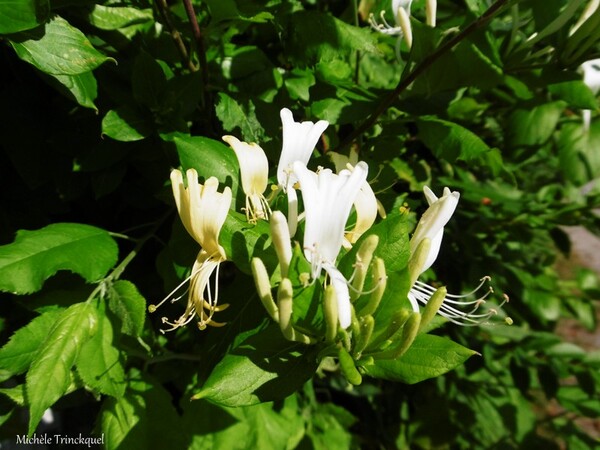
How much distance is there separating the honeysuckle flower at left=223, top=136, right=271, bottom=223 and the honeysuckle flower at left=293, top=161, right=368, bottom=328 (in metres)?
0.10

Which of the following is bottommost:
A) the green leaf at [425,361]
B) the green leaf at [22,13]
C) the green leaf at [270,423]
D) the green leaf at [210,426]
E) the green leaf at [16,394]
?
the green leaf at [270,423]

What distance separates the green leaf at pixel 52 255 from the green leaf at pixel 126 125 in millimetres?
146

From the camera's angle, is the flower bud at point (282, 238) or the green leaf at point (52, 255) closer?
the flower bud at point (282, 238)

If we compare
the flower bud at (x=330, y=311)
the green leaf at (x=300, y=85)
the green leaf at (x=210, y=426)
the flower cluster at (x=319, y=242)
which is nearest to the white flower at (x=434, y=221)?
the flower cluster at (x=319, y=242)

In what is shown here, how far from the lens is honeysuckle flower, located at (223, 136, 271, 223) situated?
557 millimetres

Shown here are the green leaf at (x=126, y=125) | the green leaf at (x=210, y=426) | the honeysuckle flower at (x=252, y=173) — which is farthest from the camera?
the green leaf at (x=210, y=426)

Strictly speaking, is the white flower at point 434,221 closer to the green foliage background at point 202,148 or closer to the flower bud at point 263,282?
the green foliage background at point 202,148

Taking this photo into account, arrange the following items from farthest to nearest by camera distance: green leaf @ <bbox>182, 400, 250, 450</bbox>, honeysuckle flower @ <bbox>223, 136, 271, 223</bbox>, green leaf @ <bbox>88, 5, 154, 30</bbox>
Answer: green leaf @ <bbox>182, 400, 250, 450</bbox> → green leaf @ <bbox>88, 5, 154, 30</bbox> → honeysuckle flower @ <bbox>223, 136, 271, 223</bbox>

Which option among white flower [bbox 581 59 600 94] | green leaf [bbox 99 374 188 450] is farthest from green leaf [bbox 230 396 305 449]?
white flower [bbox 581 59 600 94]

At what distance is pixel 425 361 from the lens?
516 millimetres

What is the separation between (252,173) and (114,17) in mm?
425

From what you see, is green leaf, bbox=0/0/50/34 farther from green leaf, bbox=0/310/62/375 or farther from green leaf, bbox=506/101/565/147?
green leaf, bbox=506/101/565/147

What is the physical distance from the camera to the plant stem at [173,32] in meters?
0.68

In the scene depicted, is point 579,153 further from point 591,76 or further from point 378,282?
point 378,282
